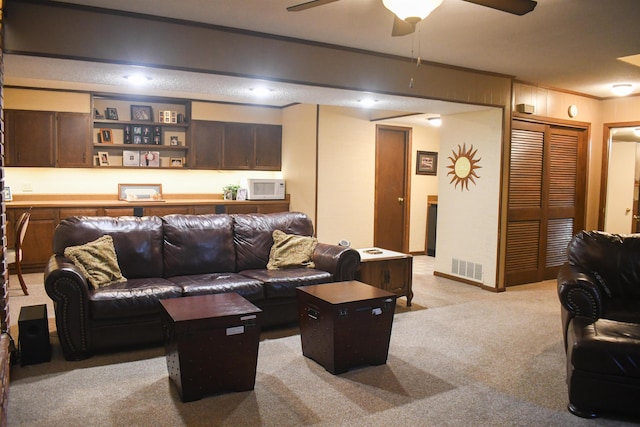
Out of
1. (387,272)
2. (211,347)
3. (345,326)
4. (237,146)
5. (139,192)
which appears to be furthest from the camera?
(237,146)

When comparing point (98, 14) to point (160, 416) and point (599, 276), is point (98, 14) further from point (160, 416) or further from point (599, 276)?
point (599, 276)

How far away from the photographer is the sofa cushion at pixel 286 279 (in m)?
3.92

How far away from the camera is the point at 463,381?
305 centimetres

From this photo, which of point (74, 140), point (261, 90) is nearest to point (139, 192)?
point (74, 140)

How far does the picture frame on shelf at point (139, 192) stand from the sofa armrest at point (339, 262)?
3.74 meters

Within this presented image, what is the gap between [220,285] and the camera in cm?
376

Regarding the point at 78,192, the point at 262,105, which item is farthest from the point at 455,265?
the point at 78,192

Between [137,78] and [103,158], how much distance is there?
3.32m

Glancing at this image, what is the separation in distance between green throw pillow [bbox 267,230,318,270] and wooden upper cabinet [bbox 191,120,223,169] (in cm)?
325

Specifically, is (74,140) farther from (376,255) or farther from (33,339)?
(376,255)

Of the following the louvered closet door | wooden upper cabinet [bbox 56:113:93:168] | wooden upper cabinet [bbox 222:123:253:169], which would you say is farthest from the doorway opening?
wooden upper cabinet [bbox 56:113:93:168]

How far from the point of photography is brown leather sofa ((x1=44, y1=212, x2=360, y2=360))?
329cm

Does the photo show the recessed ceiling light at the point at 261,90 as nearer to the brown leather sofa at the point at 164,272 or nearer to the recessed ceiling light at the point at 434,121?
the brown leather sofa at the point at 164,272

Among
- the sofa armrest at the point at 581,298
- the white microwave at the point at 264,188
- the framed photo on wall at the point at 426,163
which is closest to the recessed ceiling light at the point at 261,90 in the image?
the white microwave at the point at 264,188
